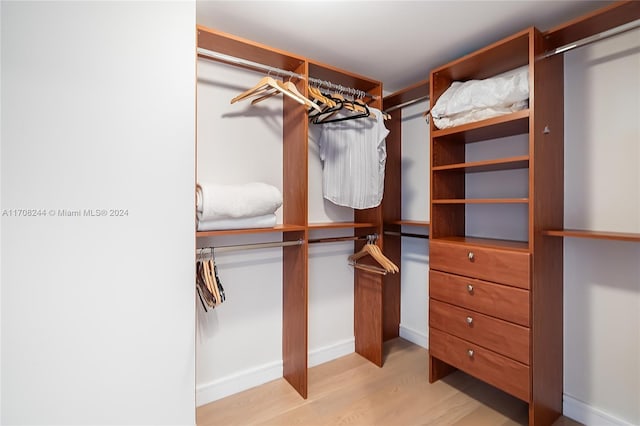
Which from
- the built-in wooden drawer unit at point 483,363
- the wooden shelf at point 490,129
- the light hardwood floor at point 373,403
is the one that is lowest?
the light hardwood floor at point 373,403

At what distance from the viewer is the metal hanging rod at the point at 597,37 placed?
4.75ft

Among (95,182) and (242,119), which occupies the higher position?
(242,119)

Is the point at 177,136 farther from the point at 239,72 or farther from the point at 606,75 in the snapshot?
the point at 606,75

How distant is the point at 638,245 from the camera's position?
1.54 metres

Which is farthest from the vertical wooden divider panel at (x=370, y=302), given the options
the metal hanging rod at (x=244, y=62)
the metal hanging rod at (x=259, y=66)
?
the metal hanging rod at (x=244, y=62)

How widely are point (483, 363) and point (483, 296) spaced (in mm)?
382

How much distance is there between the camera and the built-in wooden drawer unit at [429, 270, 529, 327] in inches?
61.9

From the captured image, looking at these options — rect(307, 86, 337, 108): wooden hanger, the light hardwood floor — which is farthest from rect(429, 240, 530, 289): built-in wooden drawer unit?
rect(307, 86, 337, 108): wooden hanger

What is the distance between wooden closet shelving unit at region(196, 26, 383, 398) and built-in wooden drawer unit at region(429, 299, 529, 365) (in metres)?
0.48

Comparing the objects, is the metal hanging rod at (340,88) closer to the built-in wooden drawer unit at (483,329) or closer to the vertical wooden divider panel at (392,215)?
the vertical wooden divider panel at (392,215)

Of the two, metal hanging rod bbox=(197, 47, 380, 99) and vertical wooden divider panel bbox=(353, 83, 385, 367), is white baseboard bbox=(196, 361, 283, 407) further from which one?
→ metal hanging rod bbox=(197, 47, 380, 99)

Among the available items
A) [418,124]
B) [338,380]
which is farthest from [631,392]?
[418,124]

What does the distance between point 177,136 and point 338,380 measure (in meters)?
1.86

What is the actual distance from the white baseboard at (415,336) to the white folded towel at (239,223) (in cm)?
174
